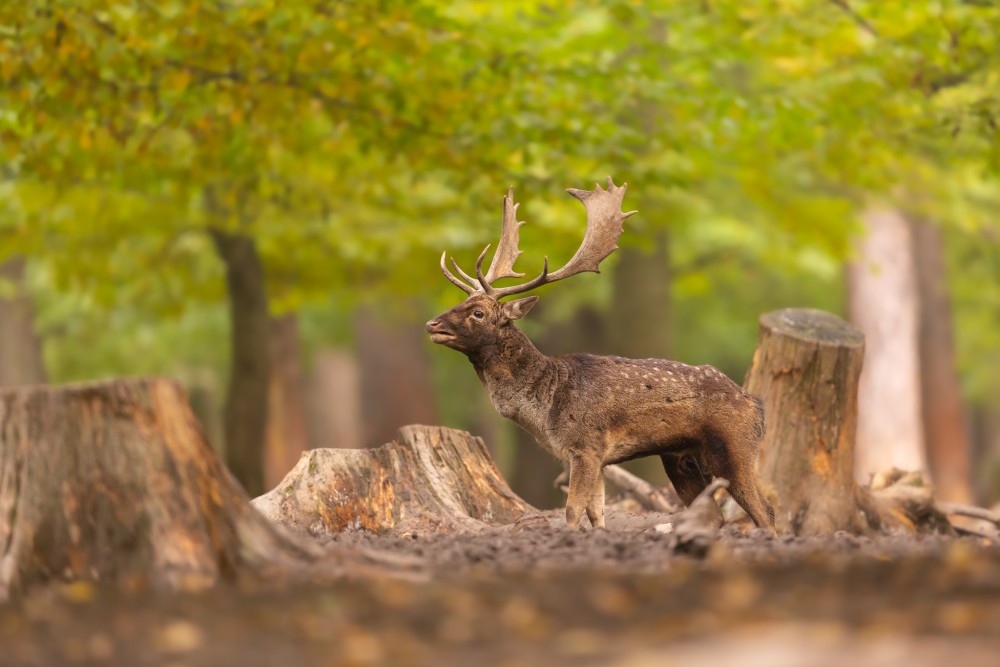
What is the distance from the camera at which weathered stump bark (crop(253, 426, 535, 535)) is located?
29.4 ft

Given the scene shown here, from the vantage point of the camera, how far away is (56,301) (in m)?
23.5

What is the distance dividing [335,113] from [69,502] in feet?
24.7

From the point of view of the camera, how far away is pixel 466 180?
45.2ft

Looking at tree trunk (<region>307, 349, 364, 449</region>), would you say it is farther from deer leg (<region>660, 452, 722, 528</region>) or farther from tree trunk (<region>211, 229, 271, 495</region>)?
deer leg (<region>660, 452, 722, 528</region>)

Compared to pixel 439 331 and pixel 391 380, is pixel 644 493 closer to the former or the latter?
pixel 439 331

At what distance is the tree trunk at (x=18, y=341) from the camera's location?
21.1 meters

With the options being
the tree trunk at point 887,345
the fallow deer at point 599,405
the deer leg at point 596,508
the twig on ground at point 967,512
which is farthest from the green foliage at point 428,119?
the deer leg at point 596,508

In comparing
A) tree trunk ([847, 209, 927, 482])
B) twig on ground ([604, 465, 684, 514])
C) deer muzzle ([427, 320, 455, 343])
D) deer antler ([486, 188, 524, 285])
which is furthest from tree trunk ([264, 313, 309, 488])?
deer muzzle ([427, 320, 455, 343])

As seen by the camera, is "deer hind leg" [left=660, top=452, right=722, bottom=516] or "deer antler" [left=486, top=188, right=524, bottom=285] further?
"deer antler" [left=486, top=188, right=524, bottom=285]

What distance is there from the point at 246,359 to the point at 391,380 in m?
7.06

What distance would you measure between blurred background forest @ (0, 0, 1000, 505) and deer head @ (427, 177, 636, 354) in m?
3.36

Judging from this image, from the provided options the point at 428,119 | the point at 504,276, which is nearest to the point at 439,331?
the point at 504,276

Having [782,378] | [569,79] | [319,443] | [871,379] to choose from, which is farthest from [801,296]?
[782,378]

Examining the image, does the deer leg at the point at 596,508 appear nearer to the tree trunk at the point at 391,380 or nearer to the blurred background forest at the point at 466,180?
the blurred background forest at the point at 466,180
